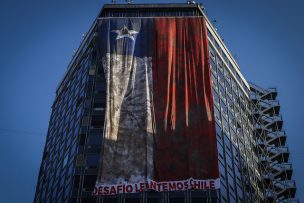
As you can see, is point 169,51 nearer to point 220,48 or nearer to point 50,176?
point 220,48

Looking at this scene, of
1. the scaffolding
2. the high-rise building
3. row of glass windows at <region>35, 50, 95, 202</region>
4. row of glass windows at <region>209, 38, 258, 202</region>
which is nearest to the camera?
the high-rise building

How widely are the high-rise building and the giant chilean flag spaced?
1690mm

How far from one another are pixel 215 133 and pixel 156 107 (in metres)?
7.90

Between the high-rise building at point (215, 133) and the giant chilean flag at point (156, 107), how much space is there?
169 cm

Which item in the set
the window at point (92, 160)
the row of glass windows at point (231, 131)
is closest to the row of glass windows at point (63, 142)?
the window at point (92, 160)

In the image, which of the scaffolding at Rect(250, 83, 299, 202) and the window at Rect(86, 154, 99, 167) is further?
the scaffolding at Rect(250, 83, 299, 202)

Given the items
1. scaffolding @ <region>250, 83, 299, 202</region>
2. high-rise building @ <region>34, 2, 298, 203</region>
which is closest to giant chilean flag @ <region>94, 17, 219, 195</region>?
high-rise building @ <region>34, 2, 298, 203</region>

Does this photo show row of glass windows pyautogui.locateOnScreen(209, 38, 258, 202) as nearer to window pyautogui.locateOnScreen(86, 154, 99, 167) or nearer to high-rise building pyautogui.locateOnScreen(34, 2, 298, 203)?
high-rise building pyautogui.locateOnScreen(34, 2, 298, 203)

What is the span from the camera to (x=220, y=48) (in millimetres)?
96062

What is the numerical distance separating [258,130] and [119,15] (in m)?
30.4

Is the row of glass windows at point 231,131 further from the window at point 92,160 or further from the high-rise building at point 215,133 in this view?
the window at point 92,160

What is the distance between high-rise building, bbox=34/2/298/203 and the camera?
7500 centimetres

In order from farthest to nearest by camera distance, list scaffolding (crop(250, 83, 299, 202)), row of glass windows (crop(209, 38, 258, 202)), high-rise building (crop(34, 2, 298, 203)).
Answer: scaffolding (crop(250, 83, 299, 202)) < row of glass windows (crop(209, 38, 258, 202)) < high-rise building (crop(34, 2, 298, 203))

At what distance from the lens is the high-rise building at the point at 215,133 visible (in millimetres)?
75000
